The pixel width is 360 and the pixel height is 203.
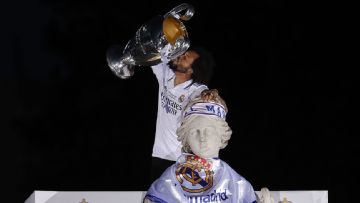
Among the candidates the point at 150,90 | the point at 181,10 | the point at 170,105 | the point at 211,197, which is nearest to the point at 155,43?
the point at 181,10

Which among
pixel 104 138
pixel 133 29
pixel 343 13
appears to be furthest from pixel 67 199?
pixel 343 13

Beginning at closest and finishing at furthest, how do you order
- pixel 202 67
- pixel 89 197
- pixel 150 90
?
1. pixel 89 197
2. pixel 202 67
3. pixel 150 90

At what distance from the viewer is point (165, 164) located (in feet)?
12.0

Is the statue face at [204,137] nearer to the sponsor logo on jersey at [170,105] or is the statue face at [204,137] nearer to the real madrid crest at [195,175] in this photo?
the real madrid crest at [195,175]

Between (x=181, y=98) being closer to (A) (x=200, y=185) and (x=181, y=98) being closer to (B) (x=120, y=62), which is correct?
(B) (x=120, y=62)

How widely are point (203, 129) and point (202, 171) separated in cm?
17

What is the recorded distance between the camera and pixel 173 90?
12.0 ft

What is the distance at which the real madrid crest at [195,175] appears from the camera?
3.02m

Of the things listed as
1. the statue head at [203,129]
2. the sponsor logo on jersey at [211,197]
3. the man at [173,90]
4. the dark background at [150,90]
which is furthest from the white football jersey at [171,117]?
the dark background at [150,90]

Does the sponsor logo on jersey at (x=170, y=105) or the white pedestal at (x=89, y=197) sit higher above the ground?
the sponsor logo on jersey at (x=170, y=105)

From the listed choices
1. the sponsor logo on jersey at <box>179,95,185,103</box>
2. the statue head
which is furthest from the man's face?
the statue head

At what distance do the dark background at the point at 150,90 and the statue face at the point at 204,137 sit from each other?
5.19 feet

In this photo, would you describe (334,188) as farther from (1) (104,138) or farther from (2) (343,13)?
(1) (104,138)

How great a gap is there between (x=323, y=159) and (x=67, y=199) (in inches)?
73.3
